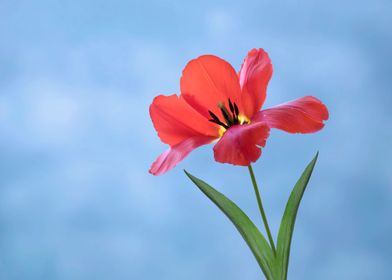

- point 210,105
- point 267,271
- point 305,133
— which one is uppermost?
point 210,105

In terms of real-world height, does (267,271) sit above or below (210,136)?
below

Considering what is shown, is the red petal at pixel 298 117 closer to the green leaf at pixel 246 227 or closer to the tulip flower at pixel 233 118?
the tulip flower at pixel 233 118

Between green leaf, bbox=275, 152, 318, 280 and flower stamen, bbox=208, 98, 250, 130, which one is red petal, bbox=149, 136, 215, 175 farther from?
green leaf, bbox=275, 152, 318, 280

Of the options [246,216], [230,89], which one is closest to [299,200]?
[246,216]

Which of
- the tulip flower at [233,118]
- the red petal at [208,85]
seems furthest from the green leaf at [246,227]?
the red petal at [208,85]

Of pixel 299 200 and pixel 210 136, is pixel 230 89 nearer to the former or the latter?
pixel 210 136

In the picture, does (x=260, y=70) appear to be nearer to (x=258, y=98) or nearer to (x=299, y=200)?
(x=258, y=98)
